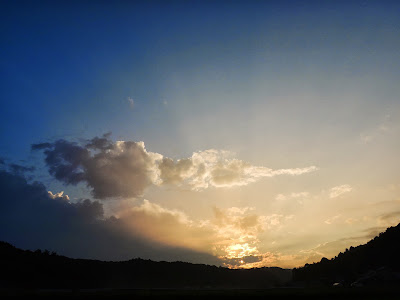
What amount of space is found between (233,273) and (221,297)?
224 feet

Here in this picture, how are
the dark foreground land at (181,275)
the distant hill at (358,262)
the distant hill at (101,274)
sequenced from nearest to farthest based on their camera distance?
the dark foreground land at (181,275), the distant hill at (101,274), the distant hill at (358,262)

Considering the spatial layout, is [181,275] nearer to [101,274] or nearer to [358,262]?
[101,274]

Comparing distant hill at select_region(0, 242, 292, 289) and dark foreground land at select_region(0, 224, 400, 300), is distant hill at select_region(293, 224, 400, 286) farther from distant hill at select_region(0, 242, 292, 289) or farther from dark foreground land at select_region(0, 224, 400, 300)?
distant hill at select_region(0, 242, 292, 289)

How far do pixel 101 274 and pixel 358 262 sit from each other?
5615cm

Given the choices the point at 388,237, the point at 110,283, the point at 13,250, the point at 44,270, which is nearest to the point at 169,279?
the point at 110,283

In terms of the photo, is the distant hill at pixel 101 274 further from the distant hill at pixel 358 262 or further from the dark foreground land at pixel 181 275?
the distant hill at pixel 358 262

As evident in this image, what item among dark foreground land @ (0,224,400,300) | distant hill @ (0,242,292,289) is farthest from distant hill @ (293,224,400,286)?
distant hill @ (0,242,292,289)

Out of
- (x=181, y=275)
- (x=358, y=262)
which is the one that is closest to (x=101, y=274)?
(x=181, y=275)

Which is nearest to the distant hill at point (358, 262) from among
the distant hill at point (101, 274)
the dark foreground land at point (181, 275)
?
the dark foreground land at point (181, 275)

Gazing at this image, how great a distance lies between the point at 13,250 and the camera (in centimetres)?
5391

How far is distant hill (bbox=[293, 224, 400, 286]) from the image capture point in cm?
5499

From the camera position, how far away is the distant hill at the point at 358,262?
180 ft

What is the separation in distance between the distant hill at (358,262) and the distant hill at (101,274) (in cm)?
1029

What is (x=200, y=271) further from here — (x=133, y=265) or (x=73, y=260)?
(x=73, y=260)
